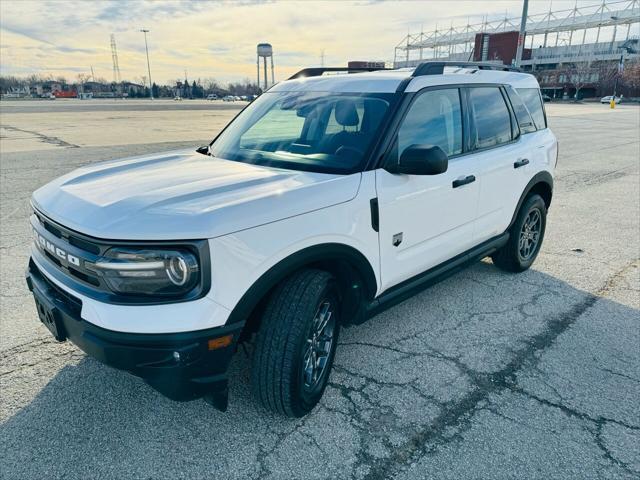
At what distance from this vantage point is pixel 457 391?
2.93 metres

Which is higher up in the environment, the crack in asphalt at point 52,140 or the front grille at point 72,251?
the front grille at point 72,251

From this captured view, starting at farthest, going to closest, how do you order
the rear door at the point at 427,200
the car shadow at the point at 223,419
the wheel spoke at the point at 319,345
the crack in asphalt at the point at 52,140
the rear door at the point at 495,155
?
the crack in asphalt at the point at 52,140 → the rear door at the point at 495,155 → the rear door at the point at 427,200 → the wheel spoke at the point at 319,345 → the car shadow at the point at 223,419

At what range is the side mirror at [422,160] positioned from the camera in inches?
108

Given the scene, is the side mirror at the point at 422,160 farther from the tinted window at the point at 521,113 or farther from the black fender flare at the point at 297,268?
the tinted window at the point at 521,113

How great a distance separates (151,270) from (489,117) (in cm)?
308

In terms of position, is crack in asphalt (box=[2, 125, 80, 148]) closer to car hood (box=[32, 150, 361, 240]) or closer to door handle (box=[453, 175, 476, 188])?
car hood (box=[32, 150, 361, 240])

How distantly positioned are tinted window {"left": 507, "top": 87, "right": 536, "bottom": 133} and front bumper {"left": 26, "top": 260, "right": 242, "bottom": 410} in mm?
Result: 3438

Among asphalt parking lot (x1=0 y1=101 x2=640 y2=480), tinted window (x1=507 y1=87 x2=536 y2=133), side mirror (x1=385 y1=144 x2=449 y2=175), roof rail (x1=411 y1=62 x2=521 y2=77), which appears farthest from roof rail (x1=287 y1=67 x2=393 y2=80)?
asphalt parking lot (x1=0 y1=101 x2=640 y2=480)

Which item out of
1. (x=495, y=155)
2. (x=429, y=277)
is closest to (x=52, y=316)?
(x=429, y=277)

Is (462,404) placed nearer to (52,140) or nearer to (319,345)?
(319,345)

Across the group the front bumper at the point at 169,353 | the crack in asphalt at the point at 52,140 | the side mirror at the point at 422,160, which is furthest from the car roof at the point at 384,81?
the crack in asphalt at the point at 52,140

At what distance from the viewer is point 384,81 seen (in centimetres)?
330

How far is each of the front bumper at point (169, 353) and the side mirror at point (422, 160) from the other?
4.44ft

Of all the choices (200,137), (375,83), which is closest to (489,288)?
(375,83)
